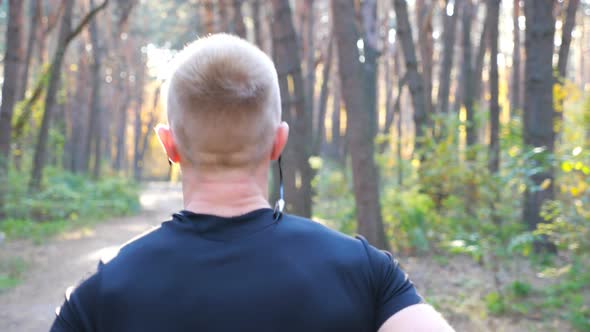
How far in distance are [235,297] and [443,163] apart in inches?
357

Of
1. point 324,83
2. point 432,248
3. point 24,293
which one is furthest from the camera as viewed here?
point 324,83

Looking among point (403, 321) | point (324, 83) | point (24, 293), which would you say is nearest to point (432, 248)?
point (24, 293)

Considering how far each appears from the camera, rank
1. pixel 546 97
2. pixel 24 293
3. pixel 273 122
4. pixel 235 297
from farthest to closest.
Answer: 1. pixel 546 97
2. pixel 24 293
3. pixel 273 122
4. pixel 235 297

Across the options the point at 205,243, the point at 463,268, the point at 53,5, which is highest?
the point at 53,5

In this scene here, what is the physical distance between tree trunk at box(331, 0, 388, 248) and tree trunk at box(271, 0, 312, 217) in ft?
6.63

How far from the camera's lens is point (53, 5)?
76.2ft

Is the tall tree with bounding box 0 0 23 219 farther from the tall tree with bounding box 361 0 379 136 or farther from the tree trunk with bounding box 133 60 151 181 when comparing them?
the tree trunk with bounding box 133 60 151 181

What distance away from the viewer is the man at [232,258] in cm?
136

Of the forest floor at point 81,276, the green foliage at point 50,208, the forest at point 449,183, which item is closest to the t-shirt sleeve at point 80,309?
the forest at point 449,183

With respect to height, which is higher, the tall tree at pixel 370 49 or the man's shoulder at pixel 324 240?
the tall tree at pixel 370 49

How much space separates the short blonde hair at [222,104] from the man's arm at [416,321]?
482 millimetres

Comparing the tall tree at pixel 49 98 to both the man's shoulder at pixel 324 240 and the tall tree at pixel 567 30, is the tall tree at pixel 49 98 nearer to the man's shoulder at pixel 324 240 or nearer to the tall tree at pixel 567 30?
the tall tree at pixel 567 30

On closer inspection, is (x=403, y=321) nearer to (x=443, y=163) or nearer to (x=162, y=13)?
(x=443, y=163)

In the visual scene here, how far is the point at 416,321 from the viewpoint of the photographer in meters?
1.39
